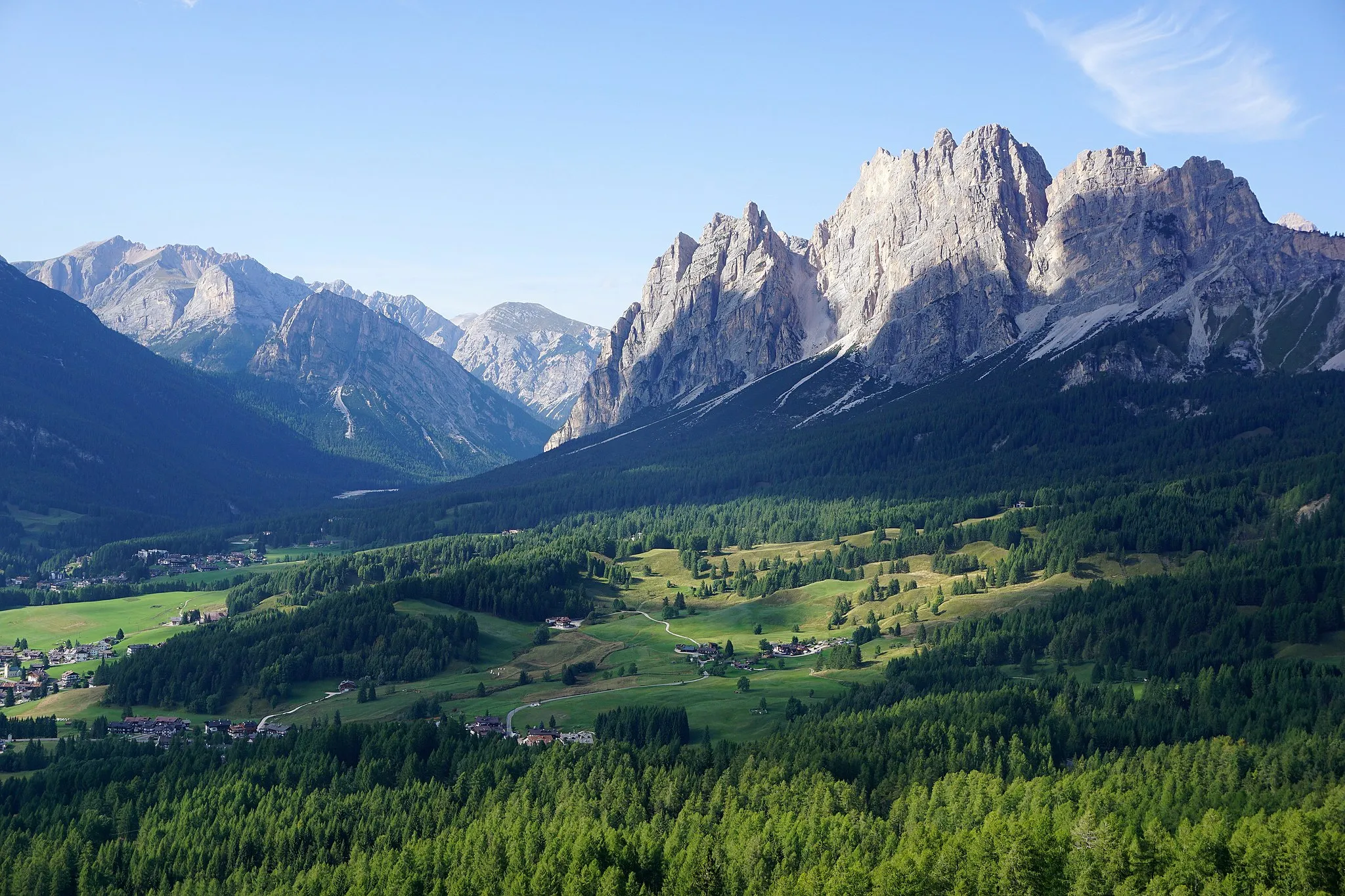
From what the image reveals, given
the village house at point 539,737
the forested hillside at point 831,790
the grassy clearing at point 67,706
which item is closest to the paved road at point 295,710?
the forested hillside at point 831,790

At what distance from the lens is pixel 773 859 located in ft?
318

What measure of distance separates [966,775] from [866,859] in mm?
24440

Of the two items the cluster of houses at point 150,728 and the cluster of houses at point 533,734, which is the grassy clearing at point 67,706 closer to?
the cluster of houses at point 150,728

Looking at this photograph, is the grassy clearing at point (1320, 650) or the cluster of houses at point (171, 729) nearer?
Answer: the grassy clearing at point (1320, 650)

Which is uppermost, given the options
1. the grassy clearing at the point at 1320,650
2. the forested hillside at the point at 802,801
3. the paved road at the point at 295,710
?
the grassy clearing at the point at 1320,650

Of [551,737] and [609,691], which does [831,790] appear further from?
[609,691]

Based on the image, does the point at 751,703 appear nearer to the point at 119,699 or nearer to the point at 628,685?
the point at 628,685

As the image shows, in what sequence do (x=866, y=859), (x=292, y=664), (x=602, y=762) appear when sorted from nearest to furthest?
(x=866, y=859) → (x=602, y=762) → (x=292, y=664)

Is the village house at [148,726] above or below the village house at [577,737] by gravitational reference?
above

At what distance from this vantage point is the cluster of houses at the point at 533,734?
147m

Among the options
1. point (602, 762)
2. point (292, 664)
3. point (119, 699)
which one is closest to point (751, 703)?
point (602, 762)

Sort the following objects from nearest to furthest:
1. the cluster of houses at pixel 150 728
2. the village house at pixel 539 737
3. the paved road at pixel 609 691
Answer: the village house at pixel 539 737, the cluster of houses at pixel 150 728, the paved road at pixel 609 691

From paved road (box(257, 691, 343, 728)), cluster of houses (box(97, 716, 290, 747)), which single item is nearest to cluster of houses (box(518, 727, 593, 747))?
cluster of houses (box(97, 716, 290, 747))

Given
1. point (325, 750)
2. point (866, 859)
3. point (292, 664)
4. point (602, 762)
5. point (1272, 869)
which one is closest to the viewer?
point (1272, 869)
